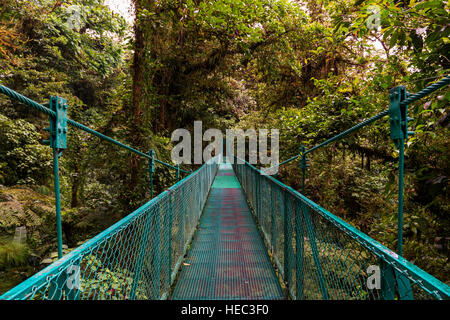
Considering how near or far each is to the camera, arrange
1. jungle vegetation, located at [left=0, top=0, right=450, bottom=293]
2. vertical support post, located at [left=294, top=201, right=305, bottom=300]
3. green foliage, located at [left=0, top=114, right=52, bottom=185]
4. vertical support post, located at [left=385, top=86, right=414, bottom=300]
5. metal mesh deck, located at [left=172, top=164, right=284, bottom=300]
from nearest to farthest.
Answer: vertical support post, located at [left=385, top=86, right=414, bottom=300] → vertical support post, located at [left=294, top=201, right=305, bottom=300] → jungle vegetation, located at [left=0, top=0, right=450, bottom=293] → metal mesh deck, located at [left=172, top=164, right=284, bottom=300] → green foliage, located at [left=0, top=114, right=52, bottom=185]

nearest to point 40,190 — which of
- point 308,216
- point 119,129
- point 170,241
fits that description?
point 119,129

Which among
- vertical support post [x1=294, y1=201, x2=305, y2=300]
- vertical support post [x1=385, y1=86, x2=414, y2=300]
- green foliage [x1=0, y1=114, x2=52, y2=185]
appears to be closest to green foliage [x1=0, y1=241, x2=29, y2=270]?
green foliage [x1=0, y1=114, x2=52, y2=185]

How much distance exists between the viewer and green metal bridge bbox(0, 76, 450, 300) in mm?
1067

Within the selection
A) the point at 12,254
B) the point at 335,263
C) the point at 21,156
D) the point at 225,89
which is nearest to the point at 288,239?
the point at 335,263

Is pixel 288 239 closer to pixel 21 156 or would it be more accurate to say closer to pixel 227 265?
pixel 227 265

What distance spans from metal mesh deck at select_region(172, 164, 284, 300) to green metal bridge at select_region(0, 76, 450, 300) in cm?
1

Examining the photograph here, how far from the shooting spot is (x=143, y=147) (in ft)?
15.7

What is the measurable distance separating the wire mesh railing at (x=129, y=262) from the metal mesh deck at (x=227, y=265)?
26 cm

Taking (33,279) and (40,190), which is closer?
(33,279)

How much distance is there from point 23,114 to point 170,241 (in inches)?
325

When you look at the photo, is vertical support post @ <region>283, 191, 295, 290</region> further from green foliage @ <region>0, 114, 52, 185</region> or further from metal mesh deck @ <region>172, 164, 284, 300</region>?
green foliage @ <region>0, 114, 52, 185</region>

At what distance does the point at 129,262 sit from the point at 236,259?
1907 mm

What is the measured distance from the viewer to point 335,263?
1.77 metres
